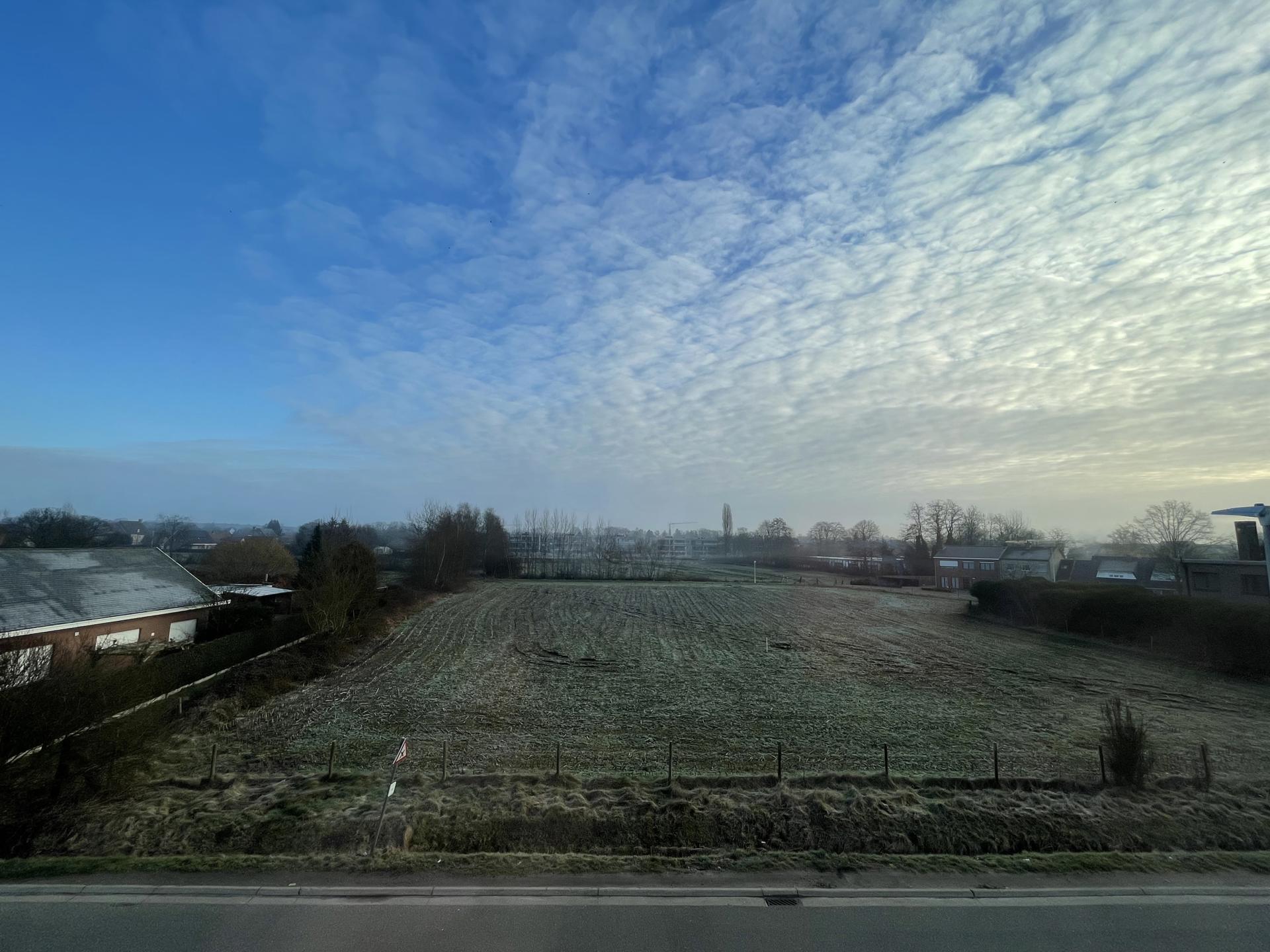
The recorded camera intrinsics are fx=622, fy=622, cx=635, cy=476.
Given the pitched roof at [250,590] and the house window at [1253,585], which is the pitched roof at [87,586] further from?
the house window at [1253,585]

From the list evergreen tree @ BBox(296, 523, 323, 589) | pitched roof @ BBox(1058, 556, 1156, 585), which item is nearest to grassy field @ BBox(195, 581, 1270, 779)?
evergreen tree @ BBox(296, 523, 323, 589)

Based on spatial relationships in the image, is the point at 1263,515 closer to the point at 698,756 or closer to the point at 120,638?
the point at 698,756

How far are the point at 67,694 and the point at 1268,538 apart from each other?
47009mm

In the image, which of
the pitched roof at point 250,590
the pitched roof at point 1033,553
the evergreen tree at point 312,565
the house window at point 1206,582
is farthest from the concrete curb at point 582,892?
the pitched roof at point 1033,553

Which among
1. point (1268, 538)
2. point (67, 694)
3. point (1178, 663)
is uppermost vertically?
Answer: point (1268, 538)

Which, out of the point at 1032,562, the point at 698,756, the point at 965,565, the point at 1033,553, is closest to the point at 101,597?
the point at 698,756

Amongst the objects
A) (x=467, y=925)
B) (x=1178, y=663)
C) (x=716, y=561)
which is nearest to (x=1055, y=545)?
(x=1178, y=663)

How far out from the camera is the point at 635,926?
629cm

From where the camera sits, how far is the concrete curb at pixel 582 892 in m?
6.96

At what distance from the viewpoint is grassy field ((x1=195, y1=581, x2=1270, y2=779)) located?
43.8 ft

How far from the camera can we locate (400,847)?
8.66 m

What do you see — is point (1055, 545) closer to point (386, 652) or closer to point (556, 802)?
point (386, 652)

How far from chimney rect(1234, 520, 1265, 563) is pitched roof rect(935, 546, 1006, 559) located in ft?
91.5

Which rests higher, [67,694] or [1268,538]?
[1268,538]
